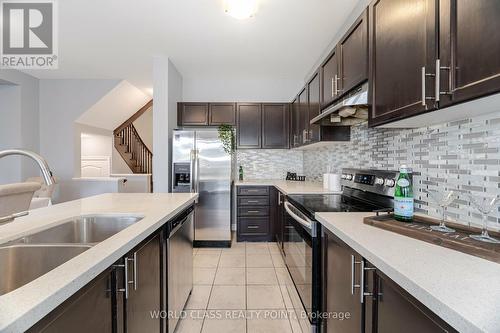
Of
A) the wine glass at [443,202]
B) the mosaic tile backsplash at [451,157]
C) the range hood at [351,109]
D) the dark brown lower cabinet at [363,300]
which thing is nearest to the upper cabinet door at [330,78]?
the range hood at [351,109]

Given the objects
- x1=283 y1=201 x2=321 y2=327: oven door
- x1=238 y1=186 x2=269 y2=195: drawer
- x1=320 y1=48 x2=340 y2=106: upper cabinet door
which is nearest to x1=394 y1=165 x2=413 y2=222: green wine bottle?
x1=283 y1=201 x2=321 y2=327: oven door

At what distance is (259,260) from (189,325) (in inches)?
54.8

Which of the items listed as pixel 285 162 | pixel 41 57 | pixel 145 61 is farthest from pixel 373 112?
pixel 41 57

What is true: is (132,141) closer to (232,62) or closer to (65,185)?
(65,185)

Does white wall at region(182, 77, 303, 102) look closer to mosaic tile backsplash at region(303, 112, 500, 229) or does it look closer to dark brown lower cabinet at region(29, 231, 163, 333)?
mosaic tile backsplash at region(303, 112, 500, 229)

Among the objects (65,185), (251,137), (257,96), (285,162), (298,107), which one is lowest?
(65,185)

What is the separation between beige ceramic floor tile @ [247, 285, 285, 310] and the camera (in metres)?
2.23

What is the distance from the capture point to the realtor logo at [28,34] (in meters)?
2.61

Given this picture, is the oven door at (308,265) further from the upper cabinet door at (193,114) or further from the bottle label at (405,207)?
the upper cabinet door at (193,114)

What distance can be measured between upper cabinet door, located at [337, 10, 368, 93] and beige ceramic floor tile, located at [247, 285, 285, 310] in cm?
187

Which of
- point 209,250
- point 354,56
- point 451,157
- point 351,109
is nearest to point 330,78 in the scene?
point 354,56

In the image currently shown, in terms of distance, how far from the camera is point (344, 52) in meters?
2.04

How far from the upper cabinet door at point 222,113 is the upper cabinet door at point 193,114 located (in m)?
0.10

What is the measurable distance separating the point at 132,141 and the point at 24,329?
8.09 metres
